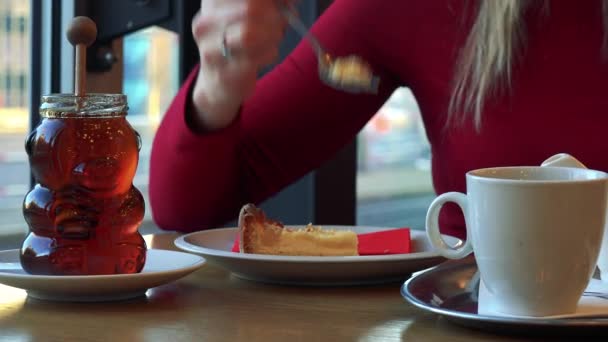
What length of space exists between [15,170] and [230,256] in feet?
5.90

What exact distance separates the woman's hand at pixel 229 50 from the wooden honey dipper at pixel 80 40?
407 mm

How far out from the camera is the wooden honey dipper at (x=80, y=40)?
0.70 m

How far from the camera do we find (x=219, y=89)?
120cm

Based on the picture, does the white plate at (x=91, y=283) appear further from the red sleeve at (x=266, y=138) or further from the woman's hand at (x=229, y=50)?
the red sleeve at (x=266, y=138)

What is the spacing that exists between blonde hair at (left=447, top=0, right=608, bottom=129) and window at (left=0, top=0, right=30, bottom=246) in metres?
1.04

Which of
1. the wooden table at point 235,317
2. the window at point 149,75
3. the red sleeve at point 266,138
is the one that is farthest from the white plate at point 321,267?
the window at point 149,75

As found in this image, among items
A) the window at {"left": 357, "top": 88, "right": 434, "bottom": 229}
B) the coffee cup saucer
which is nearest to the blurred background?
the coffee cup saucer

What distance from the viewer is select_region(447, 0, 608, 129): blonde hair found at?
127 cm

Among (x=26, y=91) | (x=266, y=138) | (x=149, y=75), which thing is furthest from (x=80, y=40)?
(x=149, y=75)

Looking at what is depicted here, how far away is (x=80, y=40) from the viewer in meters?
0.70

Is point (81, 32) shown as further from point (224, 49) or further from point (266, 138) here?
point (266, 138)

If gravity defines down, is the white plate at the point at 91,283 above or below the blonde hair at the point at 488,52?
below

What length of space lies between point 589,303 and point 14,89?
1.74 meters

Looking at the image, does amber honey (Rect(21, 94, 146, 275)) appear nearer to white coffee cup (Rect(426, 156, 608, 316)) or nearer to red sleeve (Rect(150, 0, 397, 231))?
white coffee cup (Rect(426, 156, 608, 316))
